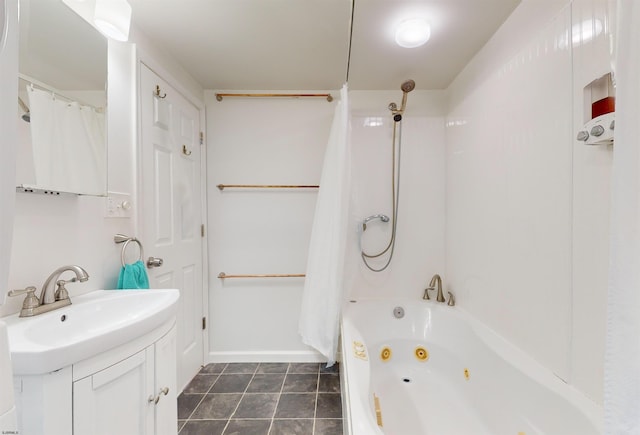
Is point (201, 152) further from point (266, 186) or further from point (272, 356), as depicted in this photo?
point (272, 356)

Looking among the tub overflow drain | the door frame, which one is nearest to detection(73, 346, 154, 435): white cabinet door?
the door frame

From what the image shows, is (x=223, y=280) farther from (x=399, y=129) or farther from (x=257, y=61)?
(x=399, y=129)

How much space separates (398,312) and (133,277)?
1766 millimetres

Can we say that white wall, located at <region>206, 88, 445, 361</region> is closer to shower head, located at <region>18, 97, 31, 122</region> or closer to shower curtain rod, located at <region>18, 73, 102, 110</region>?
shower curtain rod, located at <region>18, 73, 102, 110</region>

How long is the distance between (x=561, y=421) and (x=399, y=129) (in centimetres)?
191

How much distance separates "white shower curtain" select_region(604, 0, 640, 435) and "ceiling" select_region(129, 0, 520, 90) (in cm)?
111

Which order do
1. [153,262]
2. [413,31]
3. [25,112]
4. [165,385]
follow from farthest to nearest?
1. [153,262]
2. [413,31]
3. [165,385]
4. [25,112]

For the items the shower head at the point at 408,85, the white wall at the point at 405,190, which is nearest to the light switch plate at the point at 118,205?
the white wall at the point at 405,190

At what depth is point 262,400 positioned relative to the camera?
5.49 ft

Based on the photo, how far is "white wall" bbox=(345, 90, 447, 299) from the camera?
211 cm

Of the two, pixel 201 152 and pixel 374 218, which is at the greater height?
pixel 201 152

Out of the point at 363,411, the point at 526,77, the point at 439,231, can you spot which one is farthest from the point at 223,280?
the point at 526,77

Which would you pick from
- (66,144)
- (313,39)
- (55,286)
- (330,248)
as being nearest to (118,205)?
(66,144)

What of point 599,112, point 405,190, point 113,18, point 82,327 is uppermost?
point 113,18
